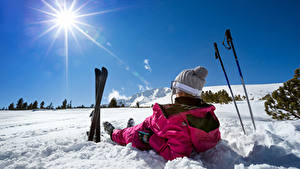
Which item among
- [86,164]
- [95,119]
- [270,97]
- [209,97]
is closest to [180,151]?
[86,164]

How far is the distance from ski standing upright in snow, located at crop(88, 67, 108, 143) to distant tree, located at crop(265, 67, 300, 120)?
5.84 metres

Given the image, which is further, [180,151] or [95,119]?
[95,119]

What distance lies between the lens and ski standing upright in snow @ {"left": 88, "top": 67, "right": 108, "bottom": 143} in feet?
7.94

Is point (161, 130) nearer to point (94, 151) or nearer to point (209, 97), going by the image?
point (94, 151)

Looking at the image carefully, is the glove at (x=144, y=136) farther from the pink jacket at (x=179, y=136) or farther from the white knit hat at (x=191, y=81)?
the white knit hat at (x=191, y=81)

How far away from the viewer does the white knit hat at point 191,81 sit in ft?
6.36

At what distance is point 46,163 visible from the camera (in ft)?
4.49

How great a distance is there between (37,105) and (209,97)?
44760 mm

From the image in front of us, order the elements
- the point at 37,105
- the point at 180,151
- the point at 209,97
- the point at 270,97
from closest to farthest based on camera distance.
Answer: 1. the point at 180,151
2. the point at 270,97
3. the point at 209,97
4. the point at 37,105

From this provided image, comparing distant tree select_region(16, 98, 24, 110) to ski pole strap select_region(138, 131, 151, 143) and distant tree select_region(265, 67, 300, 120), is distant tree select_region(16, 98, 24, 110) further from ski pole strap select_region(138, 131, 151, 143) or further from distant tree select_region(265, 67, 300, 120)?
distant tree select_region(265, 67, 300, 120)

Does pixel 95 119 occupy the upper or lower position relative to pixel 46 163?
upper

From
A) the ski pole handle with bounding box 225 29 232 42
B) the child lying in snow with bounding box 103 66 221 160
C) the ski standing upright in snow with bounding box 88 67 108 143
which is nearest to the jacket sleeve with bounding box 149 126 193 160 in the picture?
the child lying in snow with bounding box 103 66 221 160

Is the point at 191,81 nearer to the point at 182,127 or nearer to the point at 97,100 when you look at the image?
the point at 182,127

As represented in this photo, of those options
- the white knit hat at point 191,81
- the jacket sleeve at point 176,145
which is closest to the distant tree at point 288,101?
the white knit hat at point 191,81
